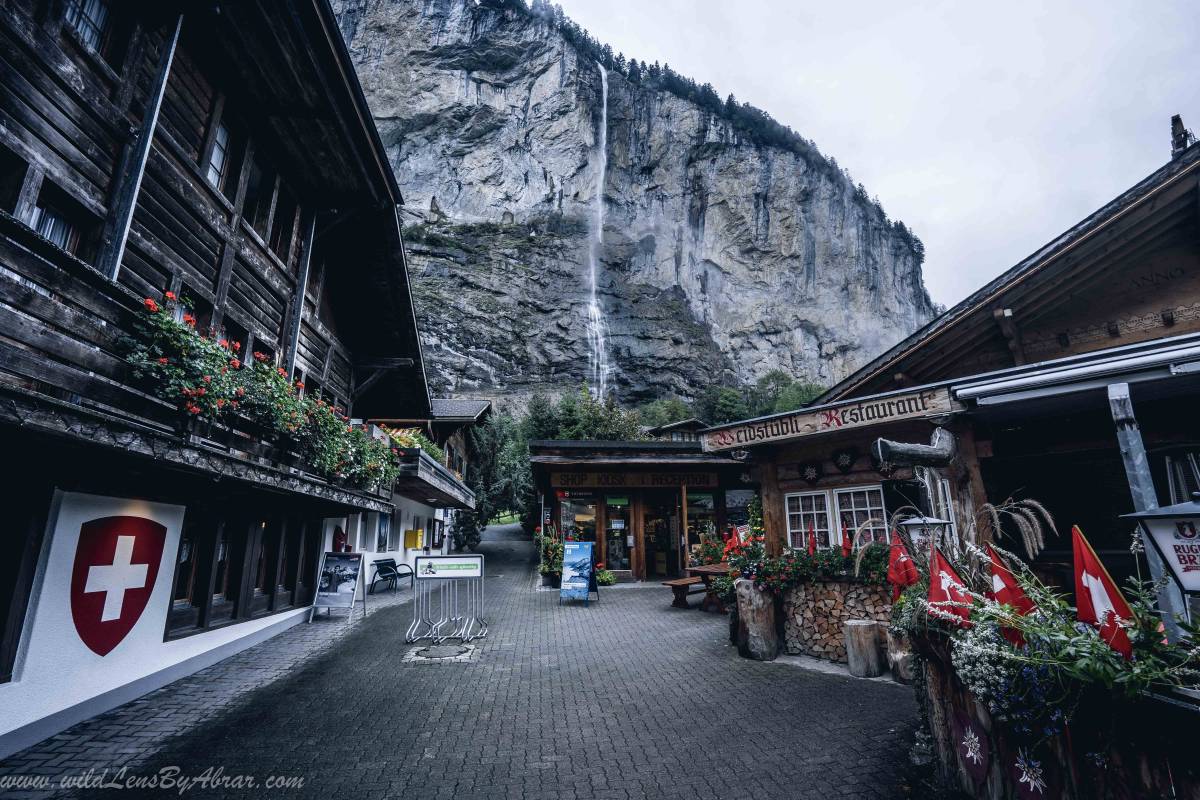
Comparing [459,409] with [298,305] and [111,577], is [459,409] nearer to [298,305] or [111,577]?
[298,305]

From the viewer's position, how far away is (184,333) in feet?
18.1

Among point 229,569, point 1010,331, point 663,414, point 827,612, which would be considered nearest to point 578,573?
point 827,612

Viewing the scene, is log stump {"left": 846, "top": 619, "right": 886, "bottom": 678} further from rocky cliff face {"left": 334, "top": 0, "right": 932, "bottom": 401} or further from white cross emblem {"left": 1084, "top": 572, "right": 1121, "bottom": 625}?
rocky cliff face {"left": 334, "top": 0, "right": 932, "bottom": 401}

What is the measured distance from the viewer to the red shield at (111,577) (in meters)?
5.65

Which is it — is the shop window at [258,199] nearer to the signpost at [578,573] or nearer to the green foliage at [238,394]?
the green foliage at [238,394]

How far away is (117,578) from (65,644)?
0.81m

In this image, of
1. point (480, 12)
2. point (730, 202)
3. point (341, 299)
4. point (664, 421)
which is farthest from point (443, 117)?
point (341, 299)

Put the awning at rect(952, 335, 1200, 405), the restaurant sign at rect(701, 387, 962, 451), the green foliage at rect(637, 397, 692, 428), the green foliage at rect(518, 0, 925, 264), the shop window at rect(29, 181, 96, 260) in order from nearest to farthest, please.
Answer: the awning at rect(952, 335, 1200, 405), the shop window at rect(29, 181, 96, 260), the restaurant sign at rect(701, 387, 962, 451), the green foliage at rect(637, 397, 692, 428), the green foliage at rect(518, 0, 925, 264)

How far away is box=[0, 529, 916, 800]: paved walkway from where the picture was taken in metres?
4.15

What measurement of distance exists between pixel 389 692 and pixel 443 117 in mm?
71088

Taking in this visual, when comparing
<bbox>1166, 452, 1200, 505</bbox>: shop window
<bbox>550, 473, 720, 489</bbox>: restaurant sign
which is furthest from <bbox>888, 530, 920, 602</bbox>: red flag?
<bbox>550, 473, 720, 489</bbox>: restaurant sign

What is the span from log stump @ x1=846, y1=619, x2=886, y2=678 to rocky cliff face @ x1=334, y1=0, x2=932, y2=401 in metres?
51.0

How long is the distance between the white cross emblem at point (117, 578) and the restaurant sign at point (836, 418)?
7851 mm

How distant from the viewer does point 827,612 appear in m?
7.66
